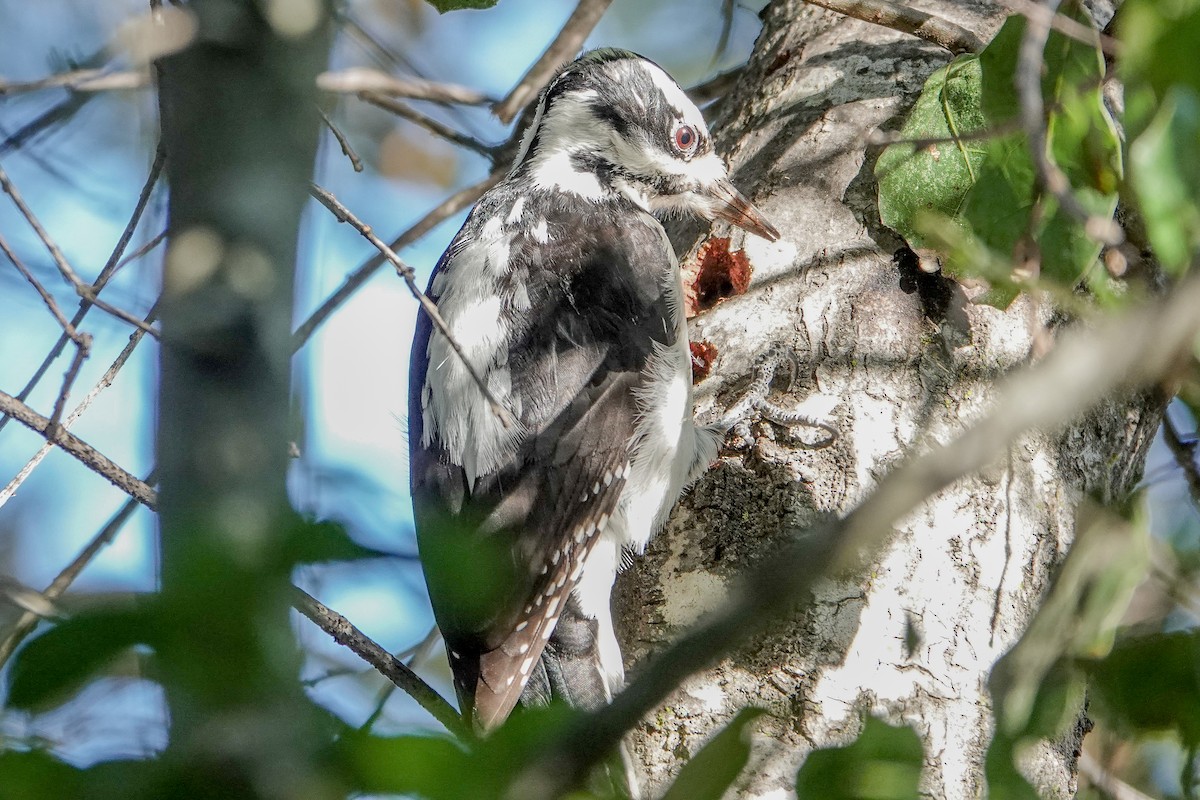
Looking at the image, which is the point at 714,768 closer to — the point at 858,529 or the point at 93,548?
the point at 858,529

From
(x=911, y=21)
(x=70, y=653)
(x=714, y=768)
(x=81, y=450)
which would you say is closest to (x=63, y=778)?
(x=70, y=653)

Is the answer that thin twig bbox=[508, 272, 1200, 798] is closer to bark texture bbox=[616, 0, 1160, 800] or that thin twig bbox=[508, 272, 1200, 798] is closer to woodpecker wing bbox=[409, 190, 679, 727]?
bark texture bbox=[616, 0, 1160, 800]

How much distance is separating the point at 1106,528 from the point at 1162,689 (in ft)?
2.14

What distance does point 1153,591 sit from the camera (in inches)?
141

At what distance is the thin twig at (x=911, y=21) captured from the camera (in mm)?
2836

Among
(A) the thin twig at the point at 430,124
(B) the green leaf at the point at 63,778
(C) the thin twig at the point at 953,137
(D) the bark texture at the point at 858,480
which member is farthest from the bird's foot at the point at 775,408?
(B) the green leaf at the point at 63,778

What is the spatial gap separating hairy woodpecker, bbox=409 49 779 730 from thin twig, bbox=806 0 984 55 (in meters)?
0.50

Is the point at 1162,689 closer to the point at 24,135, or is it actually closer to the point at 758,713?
the point at 758,713

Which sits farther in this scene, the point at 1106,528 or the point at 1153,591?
the point at 1153,591

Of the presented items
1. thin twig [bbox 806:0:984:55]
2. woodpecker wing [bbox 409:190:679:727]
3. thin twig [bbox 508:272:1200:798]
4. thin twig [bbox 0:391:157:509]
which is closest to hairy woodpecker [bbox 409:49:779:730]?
woodpecker wing [bbox 409:190:679:727]

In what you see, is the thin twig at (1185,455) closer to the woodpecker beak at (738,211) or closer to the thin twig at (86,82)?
the woodpecker beak at (738,211)

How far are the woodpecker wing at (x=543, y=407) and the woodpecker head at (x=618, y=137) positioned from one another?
218 millimetres

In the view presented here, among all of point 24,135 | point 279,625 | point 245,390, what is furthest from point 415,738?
point 24,135

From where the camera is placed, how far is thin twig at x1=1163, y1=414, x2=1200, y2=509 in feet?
9.94
